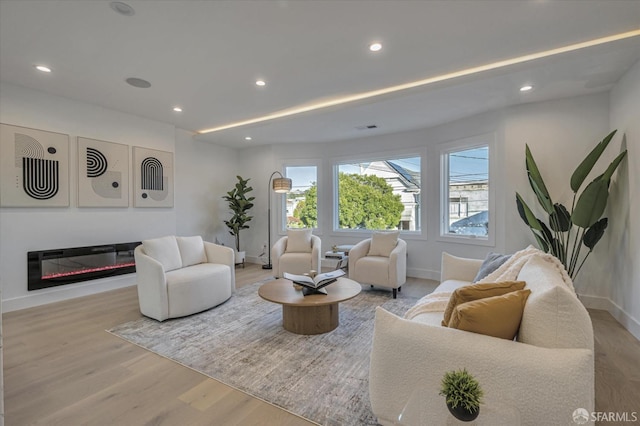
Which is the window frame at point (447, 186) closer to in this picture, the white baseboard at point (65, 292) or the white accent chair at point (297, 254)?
the white accent chair at point (297, 254)

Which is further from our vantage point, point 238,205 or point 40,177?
point 238,205

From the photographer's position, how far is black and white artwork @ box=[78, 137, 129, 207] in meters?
4.02

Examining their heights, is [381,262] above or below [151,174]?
below

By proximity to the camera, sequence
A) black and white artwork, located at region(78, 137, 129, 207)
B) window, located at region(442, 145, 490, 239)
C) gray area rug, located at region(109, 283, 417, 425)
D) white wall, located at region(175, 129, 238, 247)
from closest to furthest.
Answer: gray area rug, located at region(109, 283, 417, 425)
black and white artwork, located at region(78, 137, 129, 207)
window, located at region(442, 145, 490, 239)
white wall, located at region(175, 129, 238, 247)

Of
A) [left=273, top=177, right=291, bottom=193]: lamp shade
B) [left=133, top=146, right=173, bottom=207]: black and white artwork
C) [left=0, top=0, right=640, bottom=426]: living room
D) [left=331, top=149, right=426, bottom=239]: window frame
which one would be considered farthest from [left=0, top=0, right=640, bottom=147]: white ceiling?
[left=273, top=177, right=291, bottom=193]: lamp shade

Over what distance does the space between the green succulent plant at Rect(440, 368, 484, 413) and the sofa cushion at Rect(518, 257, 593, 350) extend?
0.53m

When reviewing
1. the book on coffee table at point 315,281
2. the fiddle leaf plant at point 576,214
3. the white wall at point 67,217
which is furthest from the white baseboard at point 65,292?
the fiddle leaf plant at point 576,214

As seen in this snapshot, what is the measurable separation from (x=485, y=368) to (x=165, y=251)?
11.2 ft

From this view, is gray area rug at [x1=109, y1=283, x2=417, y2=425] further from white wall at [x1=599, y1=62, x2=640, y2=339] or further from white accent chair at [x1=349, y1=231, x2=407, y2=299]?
white wall at [x1=599, y1=62, x2=640, y2=339]

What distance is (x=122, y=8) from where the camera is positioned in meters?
2.13

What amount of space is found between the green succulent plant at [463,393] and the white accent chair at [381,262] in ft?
9.41

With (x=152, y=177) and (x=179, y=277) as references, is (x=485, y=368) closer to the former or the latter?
(x=179, y=277)

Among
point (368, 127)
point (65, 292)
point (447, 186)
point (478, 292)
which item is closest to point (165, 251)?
point (65, 292)

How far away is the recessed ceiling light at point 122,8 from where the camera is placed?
2079mm
